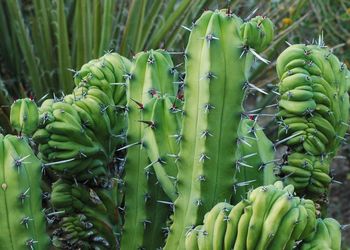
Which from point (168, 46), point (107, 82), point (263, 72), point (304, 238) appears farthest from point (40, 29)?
point (304, 238)

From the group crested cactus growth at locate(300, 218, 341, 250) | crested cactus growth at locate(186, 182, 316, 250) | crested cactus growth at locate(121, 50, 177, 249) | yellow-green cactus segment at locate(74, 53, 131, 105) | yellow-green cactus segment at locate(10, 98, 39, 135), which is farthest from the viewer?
yellow-green cactus segment at locate(74, 53, 131, 105)

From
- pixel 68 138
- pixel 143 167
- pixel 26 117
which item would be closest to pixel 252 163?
pixel 143 167

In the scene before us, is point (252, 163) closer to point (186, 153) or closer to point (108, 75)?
point (186, 153)

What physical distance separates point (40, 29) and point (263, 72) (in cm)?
138

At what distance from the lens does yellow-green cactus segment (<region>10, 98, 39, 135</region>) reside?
7.46ft

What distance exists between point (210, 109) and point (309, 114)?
1.29 feet

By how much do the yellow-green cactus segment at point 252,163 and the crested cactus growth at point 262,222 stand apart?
32 centimetres

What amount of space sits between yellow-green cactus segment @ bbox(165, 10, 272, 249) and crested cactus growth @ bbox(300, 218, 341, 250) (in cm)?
29

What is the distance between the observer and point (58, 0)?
13.2ft

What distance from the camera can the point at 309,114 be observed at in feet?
7.73

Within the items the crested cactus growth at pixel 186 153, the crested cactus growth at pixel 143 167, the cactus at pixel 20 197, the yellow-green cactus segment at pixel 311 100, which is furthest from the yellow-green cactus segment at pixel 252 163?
the cactus at pixel 20 197

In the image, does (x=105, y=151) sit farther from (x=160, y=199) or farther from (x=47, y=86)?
(x=47, y=86)

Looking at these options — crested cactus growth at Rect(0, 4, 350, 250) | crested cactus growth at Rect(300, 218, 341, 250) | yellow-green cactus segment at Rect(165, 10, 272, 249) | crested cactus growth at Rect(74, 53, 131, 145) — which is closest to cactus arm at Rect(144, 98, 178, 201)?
crested cactus growth at Rect(0, 4, 350, 250)

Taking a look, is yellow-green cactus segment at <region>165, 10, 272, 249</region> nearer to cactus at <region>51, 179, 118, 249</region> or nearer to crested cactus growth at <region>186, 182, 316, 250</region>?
crested cactus growth at <region>186, 182, 316, 250</region>
